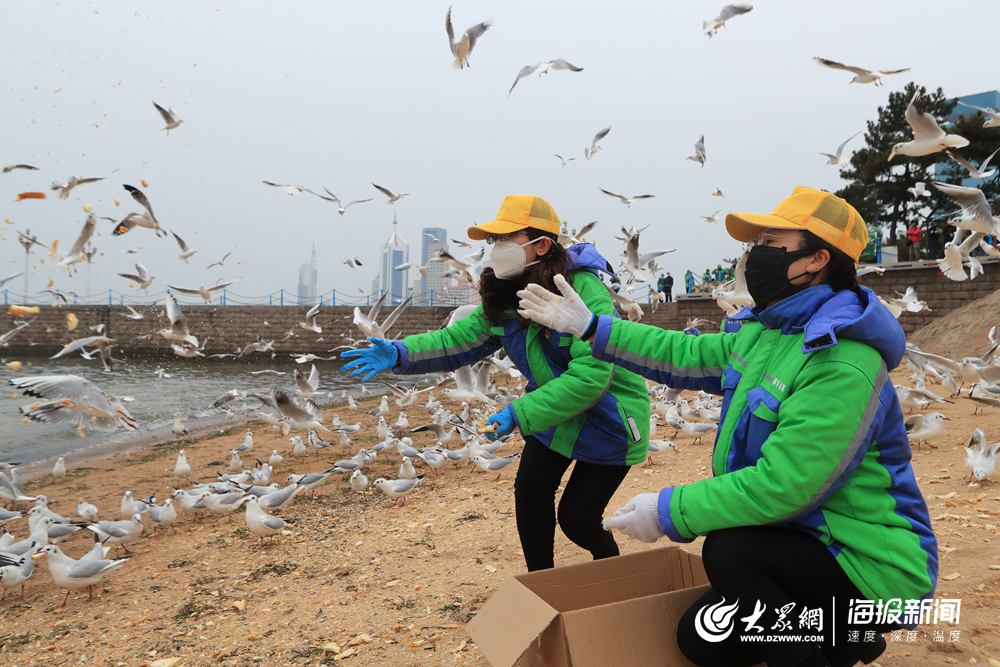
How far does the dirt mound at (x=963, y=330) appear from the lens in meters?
15.0

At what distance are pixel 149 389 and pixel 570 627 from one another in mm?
20208

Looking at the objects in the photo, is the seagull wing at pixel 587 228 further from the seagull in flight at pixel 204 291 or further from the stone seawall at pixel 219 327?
the stone seawall at pixel 219 327

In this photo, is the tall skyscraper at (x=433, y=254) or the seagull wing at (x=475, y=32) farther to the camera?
the tall skyscraper at (x=433, y=254)

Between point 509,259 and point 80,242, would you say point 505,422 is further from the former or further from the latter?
point 80,242

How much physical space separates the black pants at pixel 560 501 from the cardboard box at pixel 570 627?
0.42m

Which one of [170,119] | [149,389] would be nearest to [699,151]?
[170,119]

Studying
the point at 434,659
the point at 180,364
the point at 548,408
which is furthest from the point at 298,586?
the point at 180,364

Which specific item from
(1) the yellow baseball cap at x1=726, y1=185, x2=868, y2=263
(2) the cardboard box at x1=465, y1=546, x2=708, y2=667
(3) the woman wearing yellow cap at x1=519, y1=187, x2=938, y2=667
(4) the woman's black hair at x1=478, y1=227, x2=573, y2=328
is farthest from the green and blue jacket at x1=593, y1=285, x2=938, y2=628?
(4) the woman's black hair at x1=478, y1=227, x2=573, y2=328

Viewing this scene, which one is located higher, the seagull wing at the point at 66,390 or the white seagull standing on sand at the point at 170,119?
the white seagull standing on sand at the point at 170,119

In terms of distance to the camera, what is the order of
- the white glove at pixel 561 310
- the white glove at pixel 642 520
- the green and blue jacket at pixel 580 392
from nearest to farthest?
the white glove at pixel 642 520, the white glove at pixel 561 310, the green and blue jacket at pixel 580 392

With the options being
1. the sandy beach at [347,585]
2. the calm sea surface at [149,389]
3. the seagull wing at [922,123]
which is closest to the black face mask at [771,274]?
the sandy beach at [347,585]

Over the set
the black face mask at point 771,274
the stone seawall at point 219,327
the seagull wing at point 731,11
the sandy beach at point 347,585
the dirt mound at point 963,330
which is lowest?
the stone seawall at point 219,327

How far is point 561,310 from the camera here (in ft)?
7.27

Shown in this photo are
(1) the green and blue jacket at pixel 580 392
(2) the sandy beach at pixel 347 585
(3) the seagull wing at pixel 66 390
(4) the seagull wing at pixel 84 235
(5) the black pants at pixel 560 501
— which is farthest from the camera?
(4) the seagull wing at pixel 84 235
